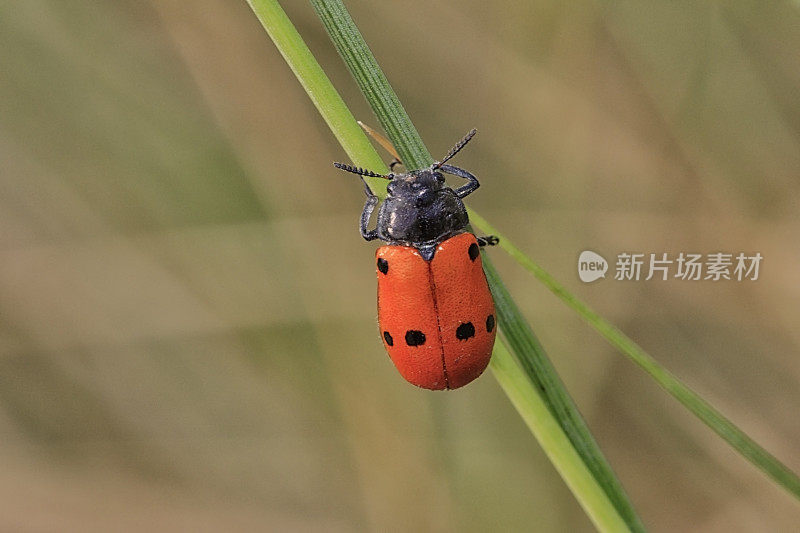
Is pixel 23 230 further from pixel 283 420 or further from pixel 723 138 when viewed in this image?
pixel 723 138

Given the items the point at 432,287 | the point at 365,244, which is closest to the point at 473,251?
the point at 432,287

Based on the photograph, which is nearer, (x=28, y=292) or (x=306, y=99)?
(x=306, y=99)

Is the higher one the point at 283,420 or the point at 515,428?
the point at 283,420

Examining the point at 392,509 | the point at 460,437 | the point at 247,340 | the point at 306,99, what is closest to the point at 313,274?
the point at 247,340

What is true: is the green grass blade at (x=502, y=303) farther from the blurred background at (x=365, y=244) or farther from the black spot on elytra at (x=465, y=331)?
the blurred background at (x=365, y=244)

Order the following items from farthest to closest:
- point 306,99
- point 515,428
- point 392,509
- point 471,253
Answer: point 392,509 → point 515,428 → point 306,99 → point 471,253

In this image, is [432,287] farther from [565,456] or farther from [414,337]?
[565,456]

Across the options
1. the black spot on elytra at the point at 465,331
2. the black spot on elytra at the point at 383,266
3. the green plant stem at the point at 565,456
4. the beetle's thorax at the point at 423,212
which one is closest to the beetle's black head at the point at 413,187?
the beetle's thorax at the point at 423,212

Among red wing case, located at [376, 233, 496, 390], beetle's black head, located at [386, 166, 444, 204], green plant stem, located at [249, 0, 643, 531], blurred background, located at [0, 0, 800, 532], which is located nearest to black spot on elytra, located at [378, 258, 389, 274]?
red wing case, located at [376, 233, 496, 390]
